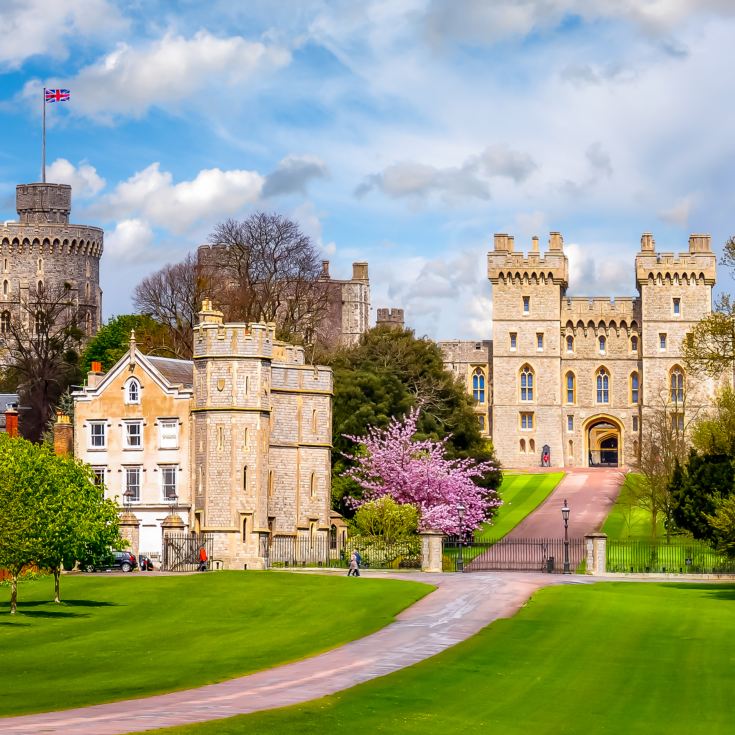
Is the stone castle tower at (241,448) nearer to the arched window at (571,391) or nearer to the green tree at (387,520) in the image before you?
the green tree at (387,520)

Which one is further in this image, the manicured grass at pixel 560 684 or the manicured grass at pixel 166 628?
the manicured grass at pixel 166 628

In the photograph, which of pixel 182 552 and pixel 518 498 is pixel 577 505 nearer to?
pixel 518 498

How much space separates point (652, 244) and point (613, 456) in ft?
50.6

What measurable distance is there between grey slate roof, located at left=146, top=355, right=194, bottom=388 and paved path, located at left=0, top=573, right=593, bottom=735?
61.7ft

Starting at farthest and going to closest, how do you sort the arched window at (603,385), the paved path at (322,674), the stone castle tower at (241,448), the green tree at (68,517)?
1. the arched window at (603,385)
2. the stone castle tower at (241,448)
3. the green tree at (68,517)
4. the paved path at (322,674)

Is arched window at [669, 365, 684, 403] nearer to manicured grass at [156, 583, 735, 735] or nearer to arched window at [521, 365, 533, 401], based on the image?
Answer: arched window at [521, 365, 533, 401]

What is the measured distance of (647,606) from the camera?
126 feet

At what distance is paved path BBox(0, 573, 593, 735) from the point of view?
72.1 feet

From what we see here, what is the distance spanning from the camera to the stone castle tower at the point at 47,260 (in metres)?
134

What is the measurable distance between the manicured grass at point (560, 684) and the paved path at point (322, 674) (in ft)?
1.74

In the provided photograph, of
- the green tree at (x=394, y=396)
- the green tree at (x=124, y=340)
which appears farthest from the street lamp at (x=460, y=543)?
the green tree at (x=124, y=340)

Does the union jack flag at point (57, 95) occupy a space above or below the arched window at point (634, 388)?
above

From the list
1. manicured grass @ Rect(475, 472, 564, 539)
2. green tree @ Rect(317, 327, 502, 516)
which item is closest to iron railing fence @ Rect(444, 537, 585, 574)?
manicured grass @ Rect(475, 472, 564, 539)

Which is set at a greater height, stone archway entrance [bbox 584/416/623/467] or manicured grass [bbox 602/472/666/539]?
stone archway entrance [bbox 584/416/623/467]
